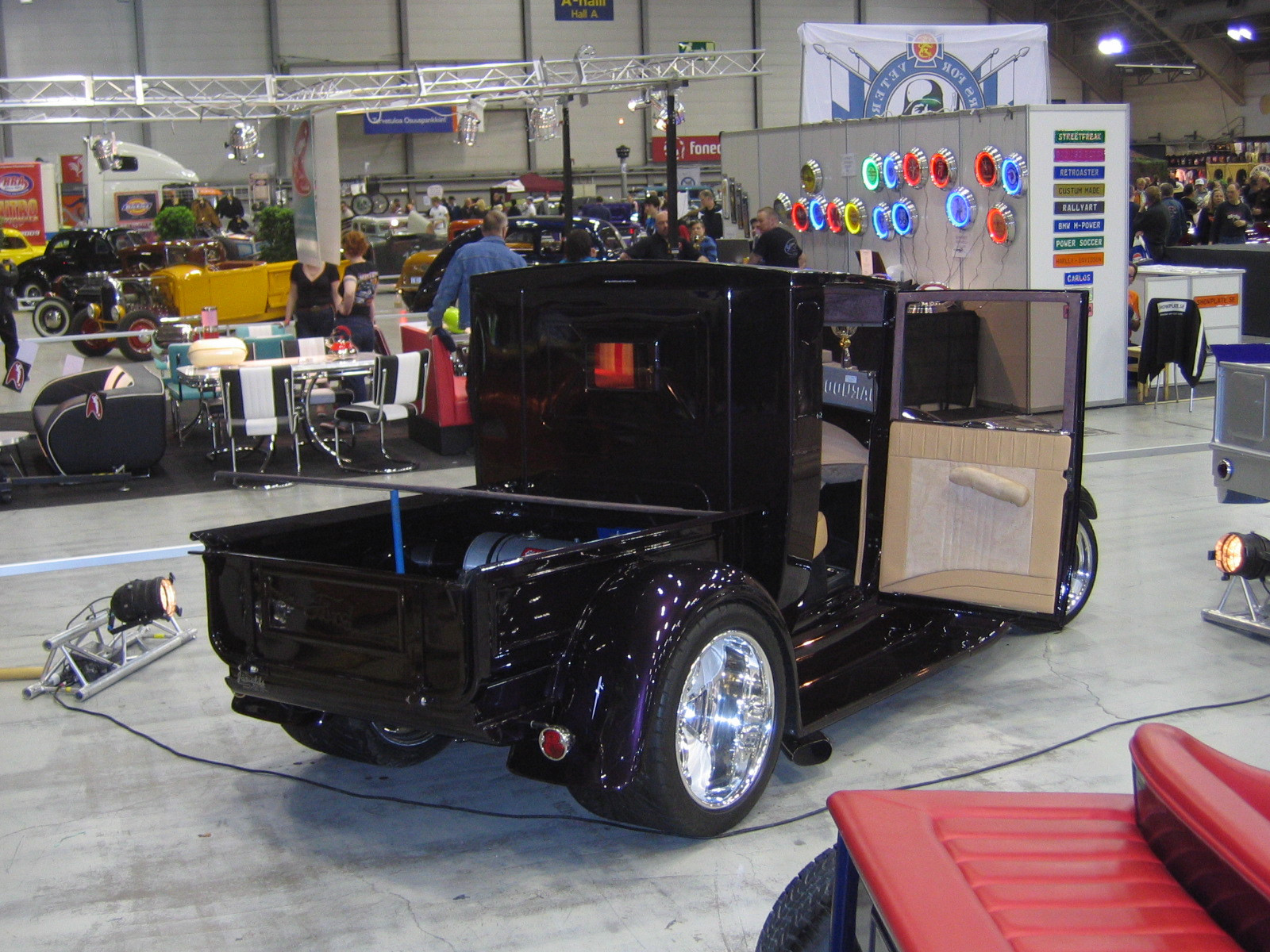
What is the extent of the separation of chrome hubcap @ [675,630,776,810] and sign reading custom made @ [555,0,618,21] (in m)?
31.9

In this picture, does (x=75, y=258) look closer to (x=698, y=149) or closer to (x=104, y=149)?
(x=104, y=149)

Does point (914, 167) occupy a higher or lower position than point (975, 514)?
higher

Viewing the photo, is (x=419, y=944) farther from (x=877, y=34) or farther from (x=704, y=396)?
(x=877, y=34)

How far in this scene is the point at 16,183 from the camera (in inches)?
993

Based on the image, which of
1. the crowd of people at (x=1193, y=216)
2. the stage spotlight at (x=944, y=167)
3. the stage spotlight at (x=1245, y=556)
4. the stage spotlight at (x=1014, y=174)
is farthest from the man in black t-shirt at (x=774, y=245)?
the stage spotlight at (x=1245, y=556)

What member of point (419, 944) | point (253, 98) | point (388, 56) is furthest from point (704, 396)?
point (388, 56)

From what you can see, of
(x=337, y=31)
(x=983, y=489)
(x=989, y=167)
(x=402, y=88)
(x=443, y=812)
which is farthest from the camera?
(x=337, y=31)

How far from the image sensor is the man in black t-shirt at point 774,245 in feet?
37.0

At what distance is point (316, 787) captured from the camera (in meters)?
4.02

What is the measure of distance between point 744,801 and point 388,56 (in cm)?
3172

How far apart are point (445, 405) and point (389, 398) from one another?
2.20ft

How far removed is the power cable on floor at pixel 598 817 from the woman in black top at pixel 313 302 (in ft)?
20.6

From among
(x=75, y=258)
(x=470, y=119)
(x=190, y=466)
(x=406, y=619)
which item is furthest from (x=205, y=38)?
(x=406, y=619)

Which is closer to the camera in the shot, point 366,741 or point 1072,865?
point 1072,865
